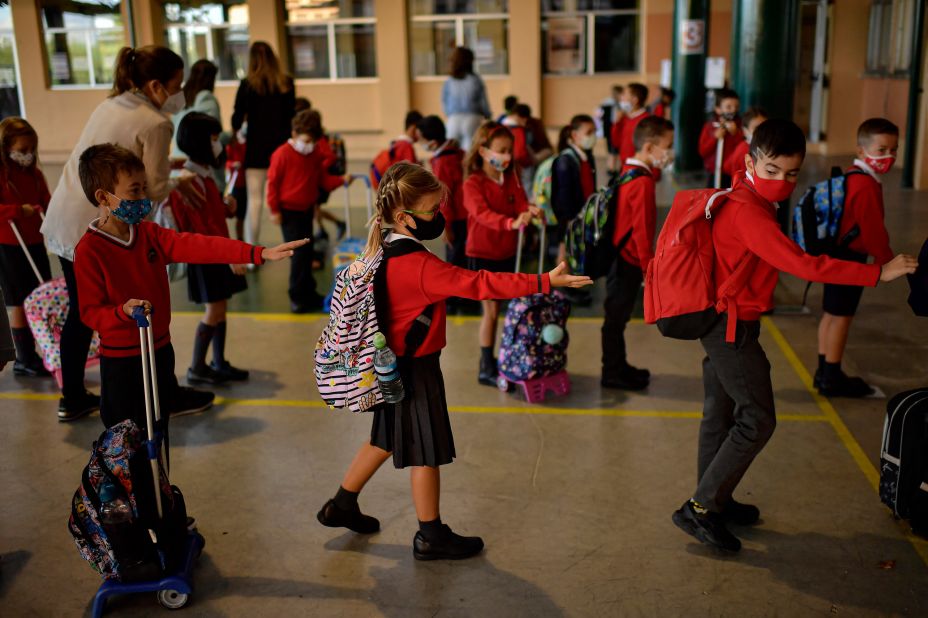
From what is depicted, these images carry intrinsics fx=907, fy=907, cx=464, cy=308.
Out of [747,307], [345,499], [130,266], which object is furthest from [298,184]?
[747,307]

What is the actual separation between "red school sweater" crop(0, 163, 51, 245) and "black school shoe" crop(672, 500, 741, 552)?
13.8 ft

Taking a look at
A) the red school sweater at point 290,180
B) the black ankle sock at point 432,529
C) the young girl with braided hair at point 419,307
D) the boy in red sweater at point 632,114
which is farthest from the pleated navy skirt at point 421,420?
the boy in red sweater at point 632,114

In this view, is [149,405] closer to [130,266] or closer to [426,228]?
[130,266]

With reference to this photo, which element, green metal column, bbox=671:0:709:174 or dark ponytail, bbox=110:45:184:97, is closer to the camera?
dark ponytail, bbox=110:45:184:97

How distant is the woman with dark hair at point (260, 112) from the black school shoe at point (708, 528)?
565 cm

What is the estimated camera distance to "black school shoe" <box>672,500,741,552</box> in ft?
12.4

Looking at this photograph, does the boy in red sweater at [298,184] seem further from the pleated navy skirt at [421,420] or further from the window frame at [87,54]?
the window frame at [87,54]

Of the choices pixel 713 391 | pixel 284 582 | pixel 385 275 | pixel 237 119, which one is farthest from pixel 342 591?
pixel 237 119

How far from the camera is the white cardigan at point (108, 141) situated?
182 inches

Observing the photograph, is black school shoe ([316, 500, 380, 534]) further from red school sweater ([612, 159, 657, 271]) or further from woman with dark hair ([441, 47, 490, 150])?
woman with dark hair ([441, 47, 490, 150])

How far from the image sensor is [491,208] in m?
5.62

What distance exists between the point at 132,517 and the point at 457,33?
1776 centimetres

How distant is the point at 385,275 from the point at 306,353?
130 inches

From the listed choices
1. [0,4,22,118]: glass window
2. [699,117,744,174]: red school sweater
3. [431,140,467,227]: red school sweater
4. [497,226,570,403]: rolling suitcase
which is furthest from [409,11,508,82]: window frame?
[497,226,570,403]: rolling suitcase
